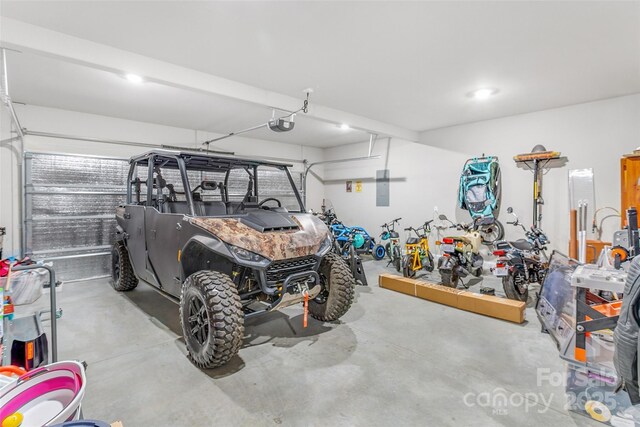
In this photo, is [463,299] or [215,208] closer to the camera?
[463,299]

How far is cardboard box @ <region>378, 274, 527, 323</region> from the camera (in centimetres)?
344

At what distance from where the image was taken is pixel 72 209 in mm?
5211

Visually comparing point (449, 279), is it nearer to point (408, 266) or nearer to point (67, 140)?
point (408, 266)

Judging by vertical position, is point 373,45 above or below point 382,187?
above

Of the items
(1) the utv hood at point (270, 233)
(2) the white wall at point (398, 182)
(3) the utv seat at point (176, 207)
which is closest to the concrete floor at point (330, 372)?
(1) the utv hood at point (270, 233)

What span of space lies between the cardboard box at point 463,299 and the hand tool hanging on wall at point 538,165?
8.15 ft

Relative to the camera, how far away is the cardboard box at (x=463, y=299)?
11.3 ft

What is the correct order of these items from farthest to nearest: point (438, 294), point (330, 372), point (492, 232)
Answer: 1. point (492, 232)
2. point (438, 294)
3. point (330, 372)

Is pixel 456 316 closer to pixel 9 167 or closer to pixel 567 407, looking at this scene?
pixel 567 407

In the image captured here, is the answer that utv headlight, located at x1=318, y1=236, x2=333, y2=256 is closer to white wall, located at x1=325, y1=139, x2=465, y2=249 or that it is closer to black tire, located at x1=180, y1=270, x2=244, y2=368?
black tire, located at x1=180, y1=270, x2=244, y2=368

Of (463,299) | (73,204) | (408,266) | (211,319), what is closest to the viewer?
(211,319)

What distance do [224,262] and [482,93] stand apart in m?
4.31

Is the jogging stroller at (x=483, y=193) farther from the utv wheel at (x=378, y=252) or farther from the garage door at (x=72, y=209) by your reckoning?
the garage door at (x=72, y=209)

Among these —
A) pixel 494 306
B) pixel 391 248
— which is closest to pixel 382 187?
pixel 391 248
